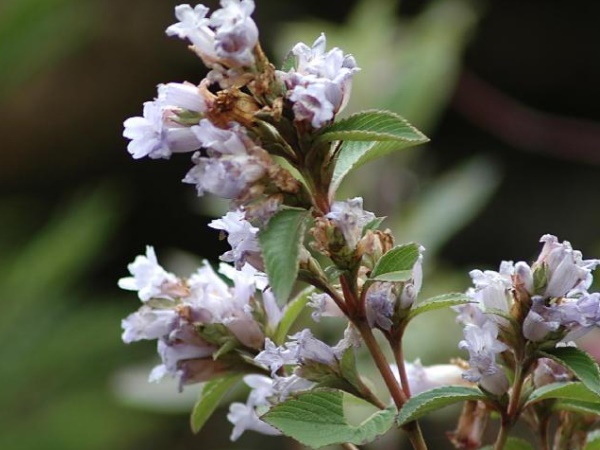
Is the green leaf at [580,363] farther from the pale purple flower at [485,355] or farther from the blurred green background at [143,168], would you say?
the blurred green background at [143,168]

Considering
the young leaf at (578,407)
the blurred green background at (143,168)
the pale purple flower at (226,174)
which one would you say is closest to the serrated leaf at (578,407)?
the young leaf at (578,407)

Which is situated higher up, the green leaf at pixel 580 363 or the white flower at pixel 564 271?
the white flower at pixel 564 271

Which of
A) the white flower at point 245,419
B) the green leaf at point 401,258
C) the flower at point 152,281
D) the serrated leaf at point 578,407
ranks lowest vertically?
the white flower at point 245,419

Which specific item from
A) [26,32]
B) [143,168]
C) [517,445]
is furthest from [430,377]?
[143,168]

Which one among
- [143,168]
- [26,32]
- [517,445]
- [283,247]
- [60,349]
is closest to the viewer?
[283,247]

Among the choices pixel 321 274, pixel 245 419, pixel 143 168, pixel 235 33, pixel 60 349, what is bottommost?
pixel 60 349

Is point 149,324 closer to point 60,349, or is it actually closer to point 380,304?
point 380,304
